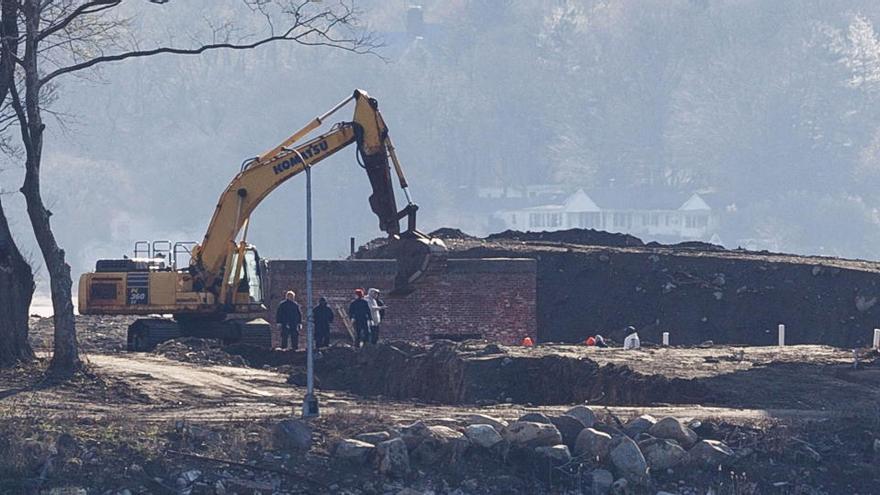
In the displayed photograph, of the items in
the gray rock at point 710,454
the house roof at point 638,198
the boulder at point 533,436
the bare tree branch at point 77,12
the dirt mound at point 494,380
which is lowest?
the gray rock at point 710,454

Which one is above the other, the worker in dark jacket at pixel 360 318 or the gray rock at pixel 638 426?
the worker in dark jacket at pixel 360 318

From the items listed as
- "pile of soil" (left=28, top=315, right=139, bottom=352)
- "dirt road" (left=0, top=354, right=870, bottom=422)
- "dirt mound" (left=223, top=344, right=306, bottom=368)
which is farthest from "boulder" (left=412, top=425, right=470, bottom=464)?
"pile of soil" (left=28, top=315, right=139, bottom=352)

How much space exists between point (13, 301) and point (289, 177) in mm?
8877

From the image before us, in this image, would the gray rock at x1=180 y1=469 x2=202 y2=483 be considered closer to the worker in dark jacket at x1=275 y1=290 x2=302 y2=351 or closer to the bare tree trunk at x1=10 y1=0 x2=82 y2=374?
the bare tree trunk at x1=10 y1=0 x2=82 y2=374

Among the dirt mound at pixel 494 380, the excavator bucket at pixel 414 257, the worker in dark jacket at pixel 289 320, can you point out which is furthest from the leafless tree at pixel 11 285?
the worker in dark jacket at pixel 289 320

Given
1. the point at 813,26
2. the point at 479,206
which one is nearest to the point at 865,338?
the point at 479,206

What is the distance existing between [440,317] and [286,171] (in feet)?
25.7

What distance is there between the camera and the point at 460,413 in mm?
23297

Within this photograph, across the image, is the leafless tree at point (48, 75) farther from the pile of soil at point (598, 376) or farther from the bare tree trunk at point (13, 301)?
the pile of soil at point (598, 376)

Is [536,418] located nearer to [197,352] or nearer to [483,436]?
[483,436]

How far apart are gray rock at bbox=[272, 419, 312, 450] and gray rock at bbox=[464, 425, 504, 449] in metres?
1.89

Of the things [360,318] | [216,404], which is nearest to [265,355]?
[360,318]

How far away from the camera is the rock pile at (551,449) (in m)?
20.5

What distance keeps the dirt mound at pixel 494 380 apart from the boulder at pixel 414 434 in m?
6.08
